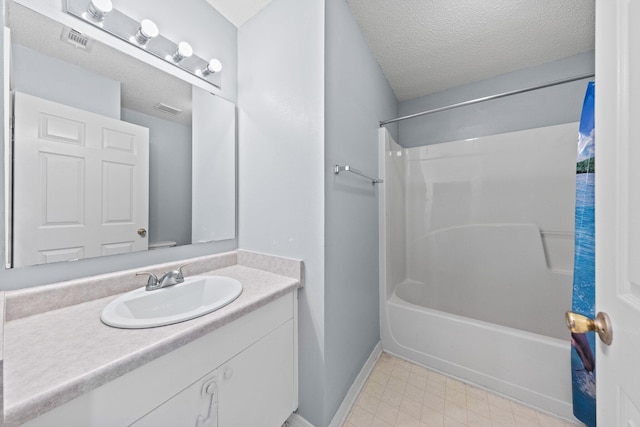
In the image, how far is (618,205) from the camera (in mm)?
430

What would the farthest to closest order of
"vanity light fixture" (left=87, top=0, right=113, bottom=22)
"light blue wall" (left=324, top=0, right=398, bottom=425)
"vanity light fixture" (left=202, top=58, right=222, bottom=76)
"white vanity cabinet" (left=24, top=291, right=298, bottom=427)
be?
"vanity light fixture" (left=202, top=58, right=222, bottom=76)
"light blue wall" (left=324, top=0, right=398, bottom=425)
"vanity light fixture" (left=87, top=0, right=113, bottom=22)
"white vanity cabinet" (left=24, top=291, right=298, bottom=427)

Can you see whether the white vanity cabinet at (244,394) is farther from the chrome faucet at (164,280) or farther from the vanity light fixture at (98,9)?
the vanity light fixture at (98,9)

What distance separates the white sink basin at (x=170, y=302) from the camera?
0.70 m

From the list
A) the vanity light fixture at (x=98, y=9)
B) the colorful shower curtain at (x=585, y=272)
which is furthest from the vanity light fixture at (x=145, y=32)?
the colorful shower curtain at (x=585, y=272)

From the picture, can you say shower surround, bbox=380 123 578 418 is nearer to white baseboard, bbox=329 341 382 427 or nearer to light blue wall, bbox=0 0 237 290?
white baseboard, bbox=329 341 382 427

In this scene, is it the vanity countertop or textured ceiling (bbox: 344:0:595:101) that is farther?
textured ceiling (bbox: 344:0:595:101)

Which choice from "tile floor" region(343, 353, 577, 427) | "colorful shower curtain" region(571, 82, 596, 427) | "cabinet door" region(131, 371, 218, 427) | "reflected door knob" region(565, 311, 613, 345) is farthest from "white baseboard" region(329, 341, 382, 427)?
"reflected door knob" region(565, 311, 613, 345)

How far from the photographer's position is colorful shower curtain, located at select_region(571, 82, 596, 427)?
1091 millimetres

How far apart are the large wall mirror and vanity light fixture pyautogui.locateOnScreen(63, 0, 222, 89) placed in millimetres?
81

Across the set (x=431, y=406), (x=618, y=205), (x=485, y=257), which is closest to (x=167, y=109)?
(x=618, y=205)

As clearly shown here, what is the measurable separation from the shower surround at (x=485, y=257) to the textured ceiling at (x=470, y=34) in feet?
1.89

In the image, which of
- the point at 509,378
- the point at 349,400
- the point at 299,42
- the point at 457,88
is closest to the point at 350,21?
the point at 299,42

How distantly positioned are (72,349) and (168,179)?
0.77 m

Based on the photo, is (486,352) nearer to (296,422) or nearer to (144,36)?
(296,422)
